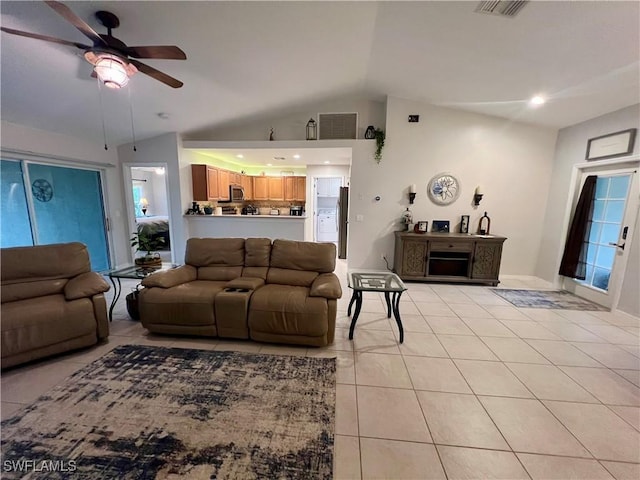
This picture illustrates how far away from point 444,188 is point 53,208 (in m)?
6.56

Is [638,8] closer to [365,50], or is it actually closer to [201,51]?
Answer: [365,50]

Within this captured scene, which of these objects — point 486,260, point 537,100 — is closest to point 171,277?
point 486,260

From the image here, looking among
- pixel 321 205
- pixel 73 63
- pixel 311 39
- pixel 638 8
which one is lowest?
pixel 321 205

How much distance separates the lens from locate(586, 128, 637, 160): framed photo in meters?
3.30

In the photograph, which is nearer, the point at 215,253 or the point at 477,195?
the point at 215,253

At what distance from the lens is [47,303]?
7.56 ft

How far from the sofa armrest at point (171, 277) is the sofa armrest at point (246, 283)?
526mm

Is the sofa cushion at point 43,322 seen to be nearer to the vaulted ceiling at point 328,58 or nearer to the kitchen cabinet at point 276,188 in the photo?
the vaulted ceiling at point 328,58

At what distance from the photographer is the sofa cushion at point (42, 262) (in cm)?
237

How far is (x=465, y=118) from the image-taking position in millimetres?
4590

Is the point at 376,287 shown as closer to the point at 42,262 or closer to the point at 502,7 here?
the point at 502,7

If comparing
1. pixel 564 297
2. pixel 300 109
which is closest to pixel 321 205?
pixel 300 109

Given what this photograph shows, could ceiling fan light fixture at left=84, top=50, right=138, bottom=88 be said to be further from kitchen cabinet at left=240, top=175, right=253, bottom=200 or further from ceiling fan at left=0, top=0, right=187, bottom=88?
kitchen cabinet at left=240, top=175, right=253, bottom=200

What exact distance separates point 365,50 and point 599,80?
8.88ft
